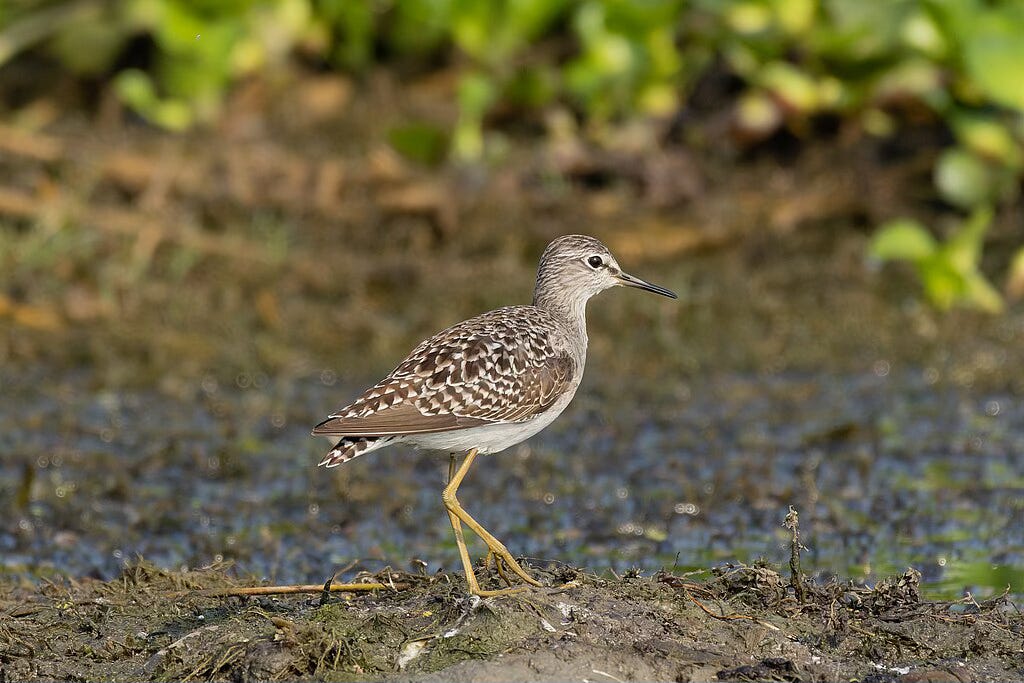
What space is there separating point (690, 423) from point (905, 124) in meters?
3.95

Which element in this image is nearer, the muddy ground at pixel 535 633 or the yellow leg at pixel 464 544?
the muddy ground at pixel 535 633

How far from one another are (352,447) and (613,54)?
6.36m

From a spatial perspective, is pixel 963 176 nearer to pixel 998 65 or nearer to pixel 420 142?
pixel 998 65

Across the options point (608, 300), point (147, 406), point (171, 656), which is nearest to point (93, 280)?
point (147, 406)

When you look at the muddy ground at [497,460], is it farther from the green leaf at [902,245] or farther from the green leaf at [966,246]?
the green leaf at [902,245]

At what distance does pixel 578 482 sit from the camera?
8547mm

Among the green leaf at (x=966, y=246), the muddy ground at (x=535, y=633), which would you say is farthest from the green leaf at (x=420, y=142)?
the muddy ground at (x=535, y=633)

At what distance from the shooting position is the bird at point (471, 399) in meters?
5.95

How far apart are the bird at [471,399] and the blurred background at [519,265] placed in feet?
3.95

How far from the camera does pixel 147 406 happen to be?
9.70 metres

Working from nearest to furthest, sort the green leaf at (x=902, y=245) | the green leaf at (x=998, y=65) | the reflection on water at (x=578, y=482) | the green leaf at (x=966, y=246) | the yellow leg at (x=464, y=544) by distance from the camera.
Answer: the yellow leg at (x=464, y=544)
the reflection on water at (x=578, y=482)
the green leaf at (x=998, y=65)
the green leaf at (x=902, y=245)
the green leaf at (x=966, y=246)

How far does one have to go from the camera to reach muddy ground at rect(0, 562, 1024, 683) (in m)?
5.47

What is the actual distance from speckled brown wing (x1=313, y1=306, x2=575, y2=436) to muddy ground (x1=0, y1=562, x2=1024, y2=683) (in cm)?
60

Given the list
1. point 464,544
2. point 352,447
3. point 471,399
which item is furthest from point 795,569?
point 352,447
